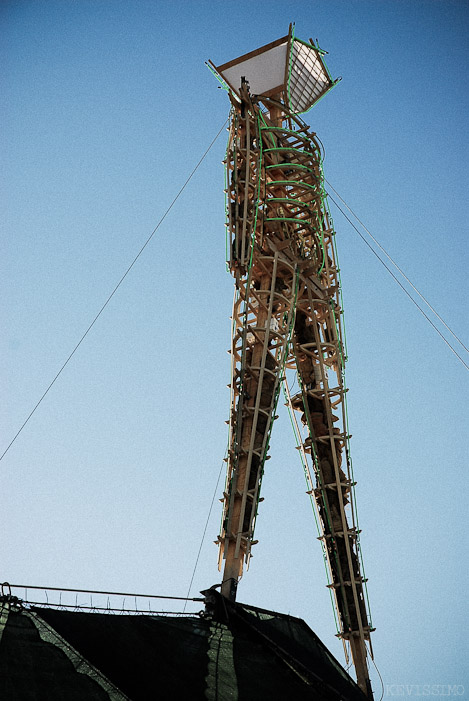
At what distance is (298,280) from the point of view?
99.9 feet

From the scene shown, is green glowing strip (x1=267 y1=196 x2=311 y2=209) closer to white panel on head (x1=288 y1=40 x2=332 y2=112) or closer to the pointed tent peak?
the pointed tent peak

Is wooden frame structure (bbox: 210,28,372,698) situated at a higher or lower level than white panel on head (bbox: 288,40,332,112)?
lower

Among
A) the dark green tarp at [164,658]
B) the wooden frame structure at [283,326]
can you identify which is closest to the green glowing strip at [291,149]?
the wooden frame structure at [283,326]

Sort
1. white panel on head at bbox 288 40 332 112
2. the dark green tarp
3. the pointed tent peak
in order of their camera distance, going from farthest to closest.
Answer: white panel on head at bbox 288 40 332 112 < the pointed tent peak < the dark green tarp

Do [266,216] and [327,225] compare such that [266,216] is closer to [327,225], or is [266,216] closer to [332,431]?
[327,225]

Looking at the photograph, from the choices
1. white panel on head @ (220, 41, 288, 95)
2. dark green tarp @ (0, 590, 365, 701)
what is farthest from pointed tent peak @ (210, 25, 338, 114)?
dark green tarp @ (0, 590, 365, 701)

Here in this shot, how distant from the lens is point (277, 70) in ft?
109

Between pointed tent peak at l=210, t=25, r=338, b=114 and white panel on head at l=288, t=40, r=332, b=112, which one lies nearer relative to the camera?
pointed tent peak at l=210, t=25, r=338, b=114

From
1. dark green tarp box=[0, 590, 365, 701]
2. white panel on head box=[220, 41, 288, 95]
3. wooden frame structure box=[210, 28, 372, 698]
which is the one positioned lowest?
dark green tarp box=[0, 590, 365, 701]

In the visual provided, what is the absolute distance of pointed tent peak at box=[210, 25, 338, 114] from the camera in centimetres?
3272

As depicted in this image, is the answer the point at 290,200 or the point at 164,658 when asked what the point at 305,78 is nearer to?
the point at 290,200

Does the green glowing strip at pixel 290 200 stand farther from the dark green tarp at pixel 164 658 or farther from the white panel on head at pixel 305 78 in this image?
the dark green tarp at pixel 164 658

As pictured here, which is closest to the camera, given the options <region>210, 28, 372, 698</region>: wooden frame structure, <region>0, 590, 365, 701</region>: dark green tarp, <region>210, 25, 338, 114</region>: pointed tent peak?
<region>0, 590, 365, 701</region>: dark green tarp

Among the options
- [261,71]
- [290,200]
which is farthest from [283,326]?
[261,71]
